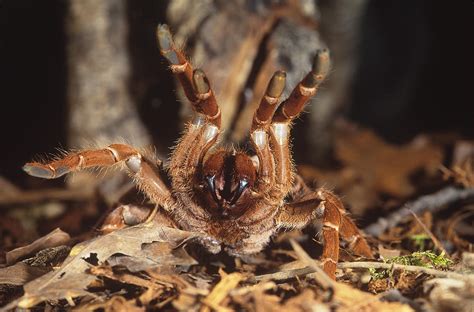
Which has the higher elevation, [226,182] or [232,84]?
[232,84]

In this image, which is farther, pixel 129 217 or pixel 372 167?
pixel 372 167

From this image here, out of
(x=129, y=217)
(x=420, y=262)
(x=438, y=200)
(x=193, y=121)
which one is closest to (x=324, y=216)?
(x=420, y=262)

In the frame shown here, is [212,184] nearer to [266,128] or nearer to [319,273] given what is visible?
[266,128]

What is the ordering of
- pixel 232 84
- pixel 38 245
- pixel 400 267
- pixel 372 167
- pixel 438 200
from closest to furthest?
pixel 400 267 → pixel 38 245 → pixel 438 200 → pixel 232 84 → pixel 372 167

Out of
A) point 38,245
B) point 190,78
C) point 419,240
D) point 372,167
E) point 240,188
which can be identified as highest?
point 190,78

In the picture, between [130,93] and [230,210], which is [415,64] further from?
[230,210]


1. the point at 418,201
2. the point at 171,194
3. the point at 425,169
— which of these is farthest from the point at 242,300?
the point at 425,169

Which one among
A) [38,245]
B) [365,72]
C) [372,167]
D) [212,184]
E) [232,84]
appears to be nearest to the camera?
[212,184]

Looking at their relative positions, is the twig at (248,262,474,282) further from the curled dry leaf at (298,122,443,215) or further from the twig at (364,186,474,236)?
the curled dry leaf at (298,122,443,215)
